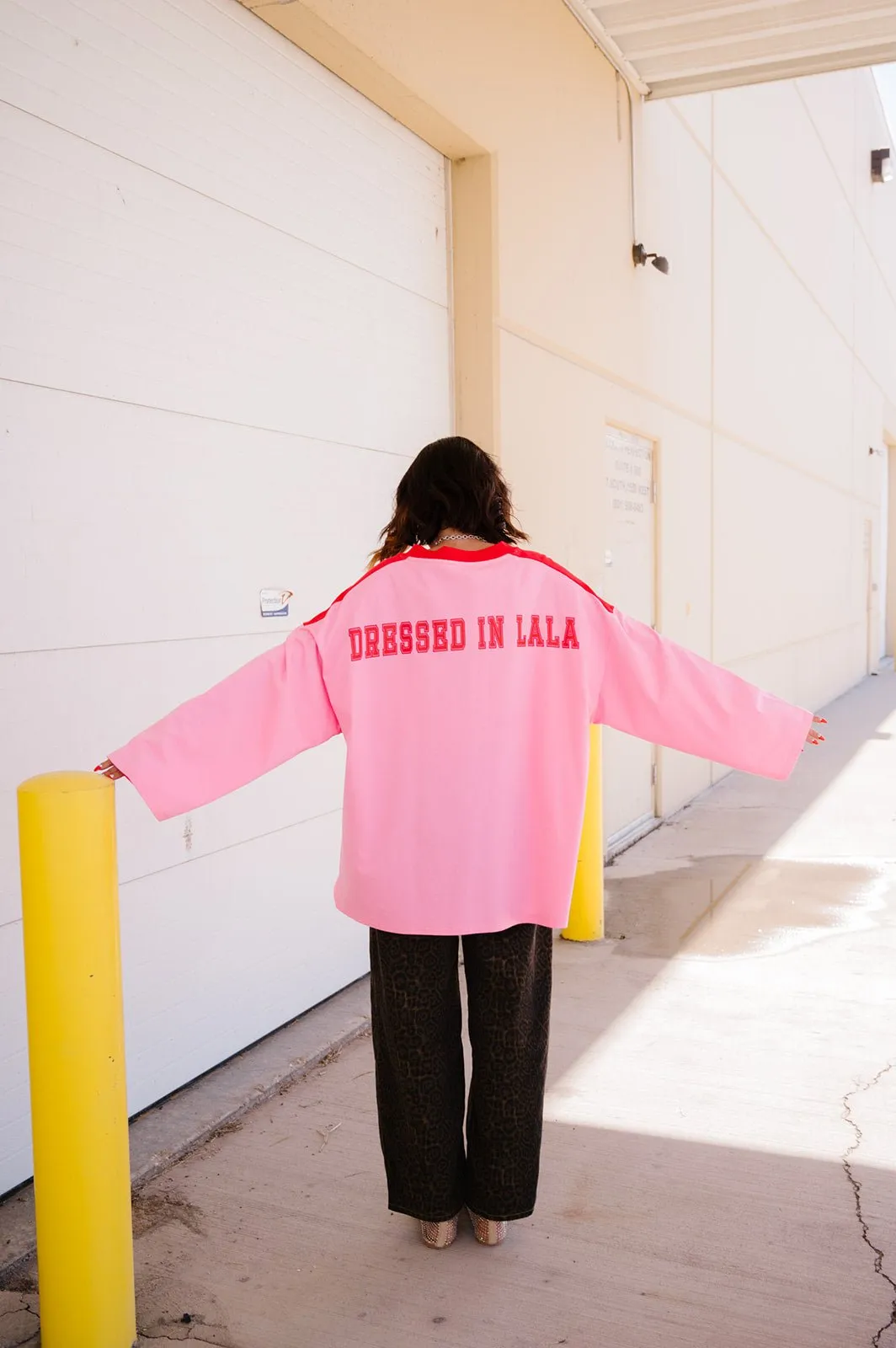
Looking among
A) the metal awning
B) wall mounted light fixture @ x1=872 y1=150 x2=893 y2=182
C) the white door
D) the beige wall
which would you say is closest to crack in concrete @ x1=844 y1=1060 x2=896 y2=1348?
the beige wall

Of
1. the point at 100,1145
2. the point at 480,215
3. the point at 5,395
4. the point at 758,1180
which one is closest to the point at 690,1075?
the point at 758,1180

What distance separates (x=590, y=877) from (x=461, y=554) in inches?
109

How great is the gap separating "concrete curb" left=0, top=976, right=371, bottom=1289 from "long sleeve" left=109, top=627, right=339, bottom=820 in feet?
3.77

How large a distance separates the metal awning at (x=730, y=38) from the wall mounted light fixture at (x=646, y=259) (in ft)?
3.08

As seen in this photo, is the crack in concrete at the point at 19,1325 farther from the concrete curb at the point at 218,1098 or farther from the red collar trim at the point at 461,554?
the red collar trim at the point at 461,554

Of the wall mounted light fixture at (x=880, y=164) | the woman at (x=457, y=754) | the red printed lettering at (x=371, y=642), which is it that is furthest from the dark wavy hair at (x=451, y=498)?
the wall mounted light fixture at (x=880, y=164)

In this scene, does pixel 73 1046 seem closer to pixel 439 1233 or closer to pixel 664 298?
pixel 439 1233

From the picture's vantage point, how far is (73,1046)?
2279 mm

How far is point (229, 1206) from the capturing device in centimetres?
299

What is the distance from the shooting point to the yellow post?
495 centimetres

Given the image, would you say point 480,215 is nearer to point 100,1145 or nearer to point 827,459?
point 100,1145

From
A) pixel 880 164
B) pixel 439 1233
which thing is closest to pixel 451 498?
pixel 439 1233

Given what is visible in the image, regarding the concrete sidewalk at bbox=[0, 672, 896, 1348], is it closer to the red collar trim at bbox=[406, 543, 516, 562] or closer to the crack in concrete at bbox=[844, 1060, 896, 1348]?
the crack in concrete at bbox=[844, 1060, 896, 1348]

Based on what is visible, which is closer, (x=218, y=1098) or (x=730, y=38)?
(x=218, y=1098)
